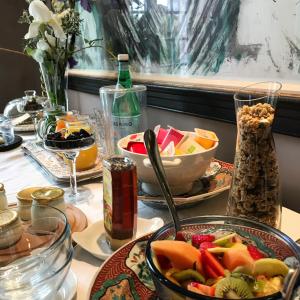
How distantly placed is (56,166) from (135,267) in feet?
1.67

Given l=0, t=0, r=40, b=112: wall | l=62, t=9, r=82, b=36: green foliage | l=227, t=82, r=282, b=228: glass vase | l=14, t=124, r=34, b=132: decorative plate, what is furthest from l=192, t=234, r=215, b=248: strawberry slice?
l=0, t=0, r=40, b=112: wall

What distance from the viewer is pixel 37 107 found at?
1319 mm

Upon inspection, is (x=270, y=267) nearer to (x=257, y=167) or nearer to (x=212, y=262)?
(x=212, y=262)

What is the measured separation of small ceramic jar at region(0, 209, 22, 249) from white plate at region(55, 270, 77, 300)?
99 mm

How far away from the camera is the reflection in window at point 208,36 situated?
64cm

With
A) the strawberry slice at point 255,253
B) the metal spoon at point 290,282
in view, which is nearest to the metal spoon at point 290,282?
the metal spoon at point 290,282

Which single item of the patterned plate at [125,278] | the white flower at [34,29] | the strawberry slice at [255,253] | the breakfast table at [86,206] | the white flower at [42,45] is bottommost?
the breakfast table at [86,206]

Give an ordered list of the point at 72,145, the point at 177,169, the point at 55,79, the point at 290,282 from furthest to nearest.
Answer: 1. the point at 55,79
2. the point at 72,145
3. the point at 177,169
4. the point at 290,282

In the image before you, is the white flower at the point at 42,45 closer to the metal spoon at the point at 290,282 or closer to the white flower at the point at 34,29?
the white flower at the point at 34,29

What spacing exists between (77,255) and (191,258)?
0.20 metres

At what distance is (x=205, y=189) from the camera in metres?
0.63

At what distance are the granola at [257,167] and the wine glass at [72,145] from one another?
348mm

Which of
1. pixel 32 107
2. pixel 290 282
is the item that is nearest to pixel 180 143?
pixel 290 282

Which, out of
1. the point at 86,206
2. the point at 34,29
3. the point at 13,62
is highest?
the point at 34,29
